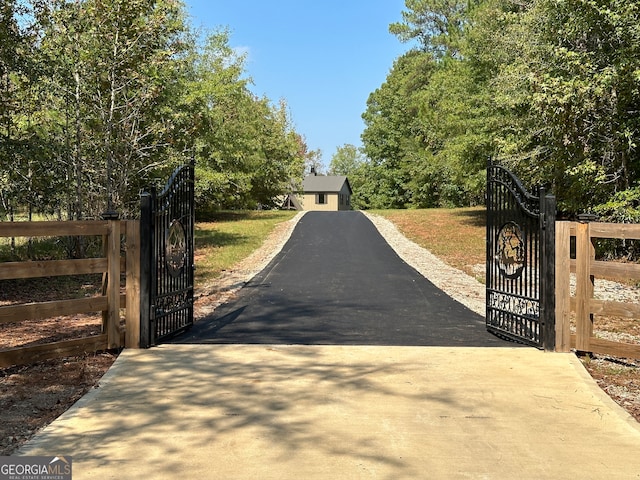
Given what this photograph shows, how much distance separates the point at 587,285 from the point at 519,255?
939 mm

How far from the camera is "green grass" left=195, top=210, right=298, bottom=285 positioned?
46.5 feet

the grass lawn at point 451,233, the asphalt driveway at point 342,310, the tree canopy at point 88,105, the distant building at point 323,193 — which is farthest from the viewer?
the distant building at point 323,193

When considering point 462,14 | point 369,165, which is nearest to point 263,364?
point 462,14

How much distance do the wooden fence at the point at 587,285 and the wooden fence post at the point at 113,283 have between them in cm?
485

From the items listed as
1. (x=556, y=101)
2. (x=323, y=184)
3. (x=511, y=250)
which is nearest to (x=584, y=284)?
(x=511, y=250)

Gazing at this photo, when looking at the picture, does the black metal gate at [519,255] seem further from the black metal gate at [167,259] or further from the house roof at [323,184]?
the house roof at [323,184]

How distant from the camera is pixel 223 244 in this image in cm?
1936

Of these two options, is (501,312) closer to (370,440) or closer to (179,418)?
(370,440)

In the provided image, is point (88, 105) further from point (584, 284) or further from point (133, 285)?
point (584, 284)

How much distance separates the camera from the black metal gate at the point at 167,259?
21.0 ft

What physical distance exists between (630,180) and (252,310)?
11.4 meters

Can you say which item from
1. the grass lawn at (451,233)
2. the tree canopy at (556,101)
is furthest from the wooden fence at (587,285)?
the grass lawn at (451,233)

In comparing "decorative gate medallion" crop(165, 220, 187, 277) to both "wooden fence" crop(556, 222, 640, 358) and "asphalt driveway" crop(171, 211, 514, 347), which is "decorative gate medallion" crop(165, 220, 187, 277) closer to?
"asphalt driveway" crop(171, 211, 514, 347)

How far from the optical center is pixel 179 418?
14.0 feet
